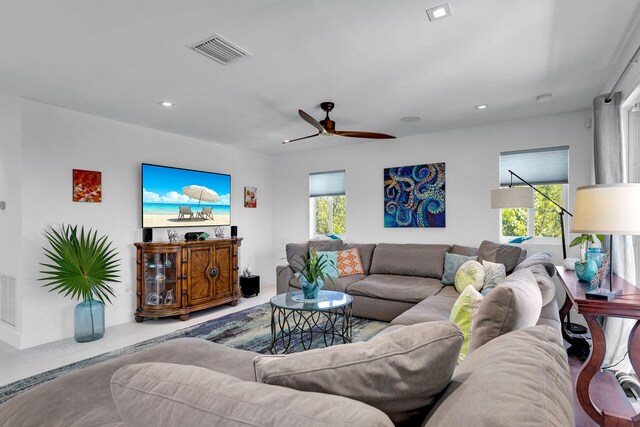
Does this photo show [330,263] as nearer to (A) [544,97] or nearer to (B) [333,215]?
(B) [333,215]

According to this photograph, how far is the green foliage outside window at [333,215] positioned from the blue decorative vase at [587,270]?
3475 millimetres

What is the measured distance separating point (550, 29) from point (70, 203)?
4.61 metres

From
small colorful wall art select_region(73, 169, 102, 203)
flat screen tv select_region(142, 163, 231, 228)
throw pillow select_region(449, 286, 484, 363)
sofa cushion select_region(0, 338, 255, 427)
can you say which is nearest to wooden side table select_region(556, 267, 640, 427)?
throw pillow select_region(449, 286, 484, 363)

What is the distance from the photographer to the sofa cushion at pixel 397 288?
371cm

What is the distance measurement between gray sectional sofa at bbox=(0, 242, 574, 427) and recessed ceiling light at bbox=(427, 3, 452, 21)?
5.37 feet

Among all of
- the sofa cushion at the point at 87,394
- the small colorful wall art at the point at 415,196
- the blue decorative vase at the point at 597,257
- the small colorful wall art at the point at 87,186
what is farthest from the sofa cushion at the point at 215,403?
the small colorful wall art at the point at 415,196

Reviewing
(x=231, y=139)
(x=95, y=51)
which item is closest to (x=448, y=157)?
(x=231, y=139)

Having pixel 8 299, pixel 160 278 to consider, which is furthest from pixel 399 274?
pixel 8 299

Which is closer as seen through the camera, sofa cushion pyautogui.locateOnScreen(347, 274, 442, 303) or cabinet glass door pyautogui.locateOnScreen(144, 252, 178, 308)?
sofa cushion pyautogui.locateOnScreen(347, 274, 442, 303)

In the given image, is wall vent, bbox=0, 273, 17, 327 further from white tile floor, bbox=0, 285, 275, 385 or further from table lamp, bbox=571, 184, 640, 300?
table lamp, bbox=571, 184, 640, 300

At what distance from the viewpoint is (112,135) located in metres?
4.07

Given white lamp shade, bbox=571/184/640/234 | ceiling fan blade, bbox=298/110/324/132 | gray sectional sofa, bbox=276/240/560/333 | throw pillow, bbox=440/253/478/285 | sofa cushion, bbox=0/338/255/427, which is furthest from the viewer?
throw pillow, bbox=440/253/478/285

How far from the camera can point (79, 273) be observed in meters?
3.41

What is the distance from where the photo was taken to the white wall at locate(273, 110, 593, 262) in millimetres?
A: 4039
